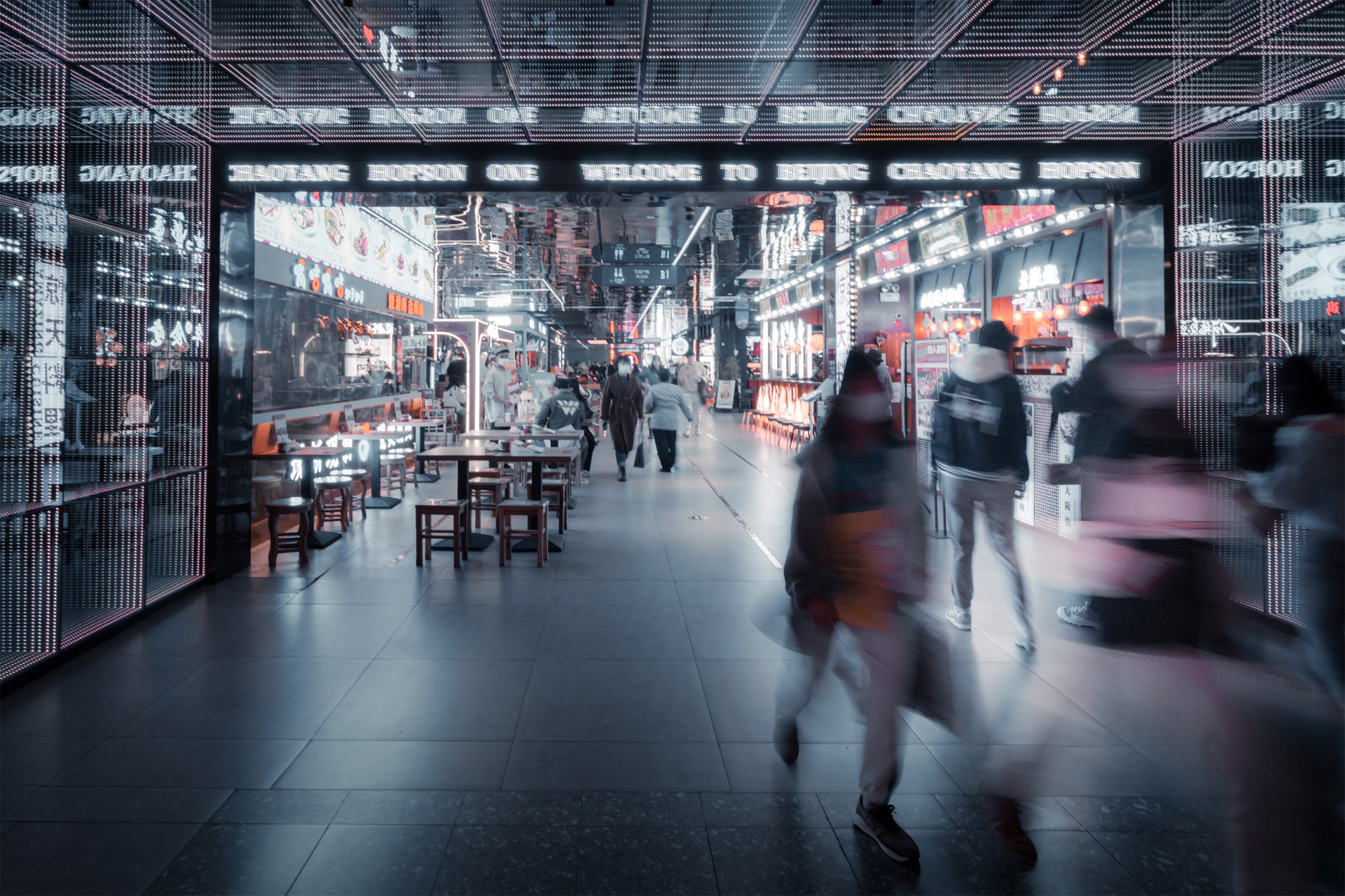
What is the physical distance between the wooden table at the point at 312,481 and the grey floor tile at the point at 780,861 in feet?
18.2

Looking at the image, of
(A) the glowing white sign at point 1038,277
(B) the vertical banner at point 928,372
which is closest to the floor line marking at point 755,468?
(B) the vertical banner at point 928,372

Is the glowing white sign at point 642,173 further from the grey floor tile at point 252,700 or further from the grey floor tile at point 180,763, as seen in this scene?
the grey floor tile at point 180,763

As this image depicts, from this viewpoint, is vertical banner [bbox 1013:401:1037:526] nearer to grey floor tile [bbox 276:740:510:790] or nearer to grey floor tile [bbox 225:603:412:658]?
grey floor tile [bbox 225:603:412:658]

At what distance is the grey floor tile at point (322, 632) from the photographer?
4707 millimetres

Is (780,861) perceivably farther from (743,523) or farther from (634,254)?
(634,254)

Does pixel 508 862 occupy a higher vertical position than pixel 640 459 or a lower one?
lower

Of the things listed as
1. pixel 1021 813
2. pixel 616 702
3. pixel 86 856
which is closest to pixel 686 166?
pixel 616 702

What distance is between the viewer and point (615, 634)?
509cm

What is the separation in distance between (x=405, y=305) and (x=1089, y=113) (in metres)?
11.7

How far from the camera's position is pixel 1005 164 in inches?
243

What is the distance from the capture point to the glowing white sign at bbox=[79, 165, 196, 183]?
480cm

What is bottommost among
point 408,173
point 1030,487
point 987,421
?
point 1030,487

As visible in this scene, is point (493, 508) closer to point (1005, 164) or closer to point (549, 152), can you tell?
point (549, 152)

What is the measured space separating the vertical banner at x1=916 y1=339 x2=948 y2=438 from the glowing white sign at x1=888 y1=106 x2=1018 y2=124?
2435mm
